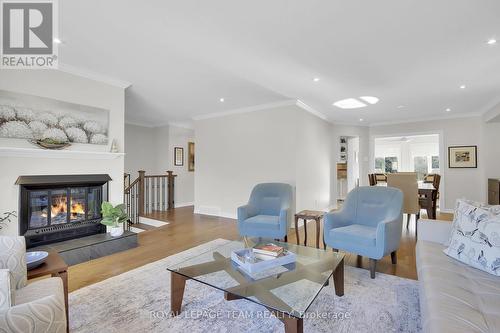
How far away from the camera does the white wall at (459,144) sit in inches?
231

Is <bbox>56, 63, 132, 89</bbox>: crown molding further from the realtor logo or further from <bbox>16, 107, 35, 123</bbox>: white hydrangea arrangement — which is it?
<bbox>16, 107, 35, 123</bbox>: white hydrangea arrangement

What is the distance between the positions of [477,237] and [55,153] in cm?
431

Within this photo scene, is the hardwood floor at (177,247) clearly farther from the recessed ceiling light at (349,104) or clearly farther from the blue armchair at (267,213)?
the recessed ceiling light at (349,104)

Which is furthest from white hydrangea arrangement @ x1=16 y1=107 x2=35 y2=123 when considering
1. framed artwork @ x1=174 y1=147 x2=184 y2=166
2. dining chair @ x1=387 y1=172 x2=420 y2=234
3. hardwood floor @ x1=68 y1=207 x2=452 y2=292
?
dining chair @ x1=387 y1=172 x2=420 y2=234

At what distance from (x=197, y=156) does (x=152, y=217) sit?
5.75 ft

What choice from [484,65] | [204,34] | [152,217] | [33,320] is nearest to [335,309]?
[33,320]

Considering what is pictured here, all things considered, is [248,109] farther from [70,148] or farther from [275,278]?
[275,278]

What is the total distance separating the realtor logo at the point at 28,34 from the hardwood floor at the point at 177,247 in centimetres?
243

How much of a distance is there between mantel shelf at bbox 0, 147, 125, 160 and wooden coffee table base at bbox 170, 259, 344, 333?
2374mm

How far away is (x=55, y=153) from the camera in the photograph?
10.2ft

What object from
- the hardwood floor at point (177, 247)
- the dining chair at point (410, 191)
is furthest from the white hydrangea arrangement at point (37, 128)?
the dining chair at point (410, 191)

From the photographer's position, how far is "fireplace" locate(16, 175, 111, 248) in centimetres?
295

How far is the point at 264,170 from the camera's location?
16.8 feet

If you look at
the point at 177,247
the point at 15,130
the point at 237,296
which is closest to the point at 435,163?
the point at 177,247
